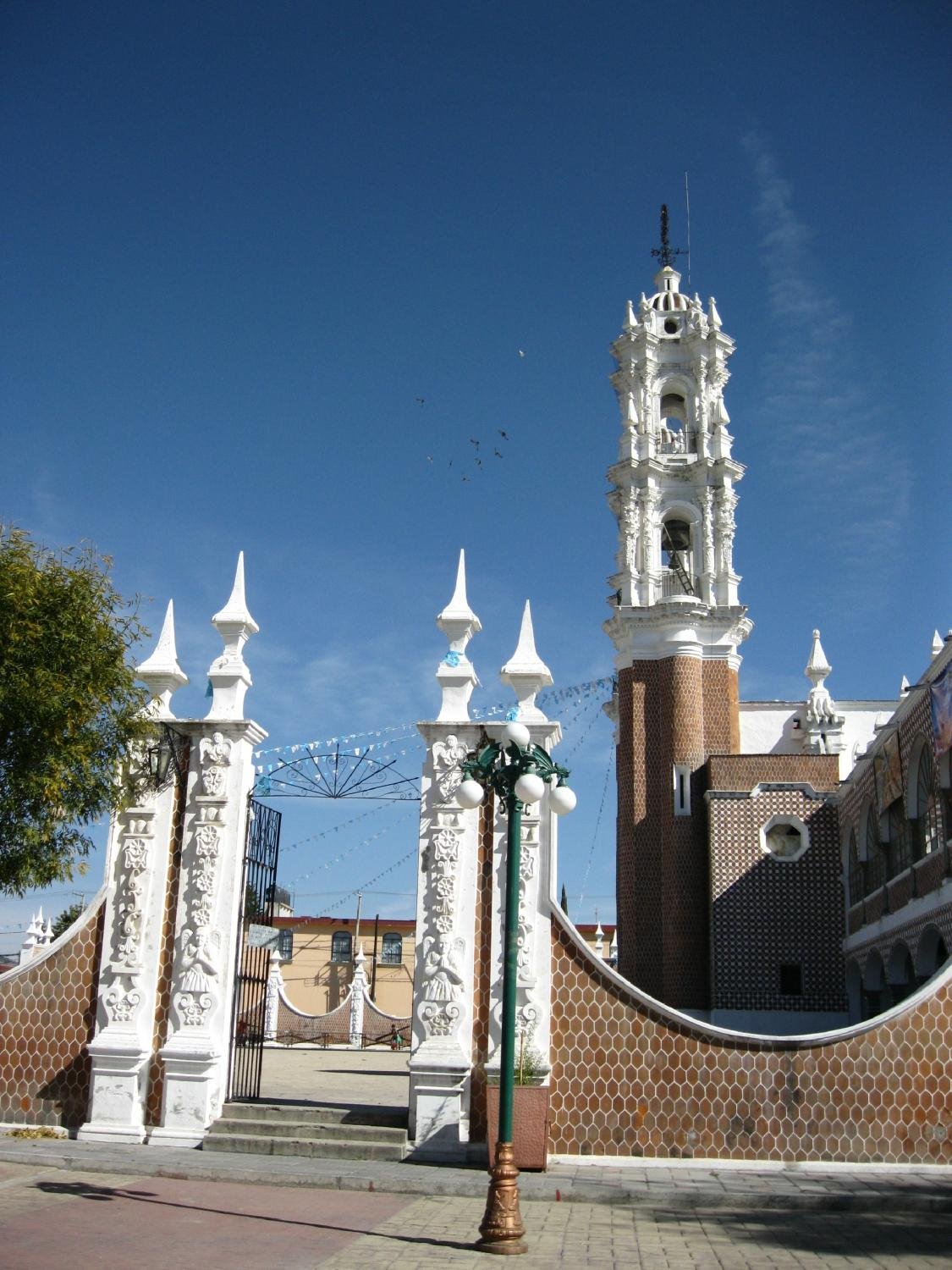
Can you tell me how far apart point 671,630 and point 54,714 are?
2256 centimetres

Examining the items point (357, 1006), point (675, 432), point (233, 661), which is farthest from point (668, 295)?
point (233, 661)

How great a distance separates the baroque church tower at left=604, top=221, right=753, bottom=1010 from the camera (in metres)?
30.4

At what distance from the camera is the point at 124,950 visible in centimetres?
1250

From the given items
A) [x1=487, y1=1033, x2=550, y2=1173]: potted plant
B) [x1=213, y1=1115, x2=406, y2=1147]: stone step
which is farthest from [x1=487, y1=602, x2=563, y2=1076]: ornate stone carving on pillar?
[x1=213, y1=1115, x2=406, y2=1147]: stone step

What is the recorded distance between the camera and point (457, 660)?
1329 centimetres

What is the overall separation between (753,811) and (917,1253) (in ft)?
72.3

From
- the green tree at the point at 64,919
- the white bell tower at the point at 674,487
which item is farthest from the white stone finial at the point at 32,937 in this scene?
the white bell tower at the point at 674,487

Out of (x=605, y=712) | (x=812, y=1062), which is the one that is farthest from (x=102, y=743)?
(x=605, y=712)

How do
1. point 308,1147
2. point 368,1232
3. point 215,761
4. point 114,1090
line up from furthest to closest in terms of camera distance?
1. point 215,761
2. point 114,1090
3. point 308,1147
4. point 368,1232

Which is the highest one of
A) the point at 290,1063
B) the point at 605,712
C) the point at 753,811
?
the point at 605,712

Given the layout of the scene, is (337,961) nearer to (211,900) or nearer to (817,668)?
(817,668)

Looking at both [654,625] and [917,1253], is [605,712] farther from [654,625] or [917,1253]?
[917,1253]

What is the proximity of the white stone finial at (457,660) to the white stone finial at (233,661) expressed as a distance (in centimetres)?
228

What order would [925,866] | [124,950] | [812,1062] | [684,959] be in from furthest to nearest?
[684,959] → [925,866] → [124,950] → [812,1062]
